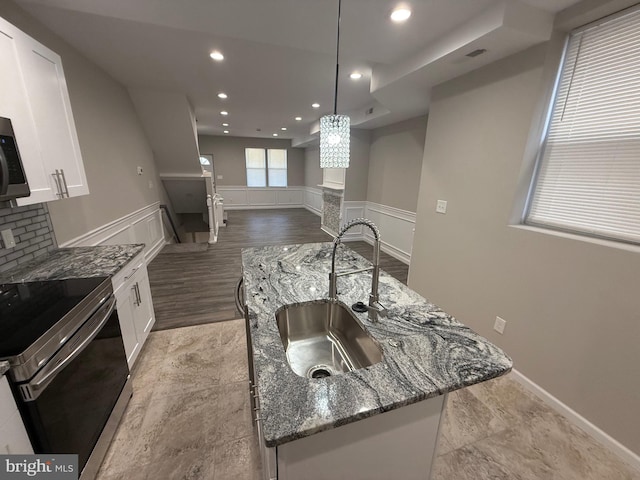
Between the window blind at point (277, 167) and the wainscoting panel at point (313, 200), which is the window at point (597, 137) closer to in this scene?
the wainscoting panel at point (313, 200)

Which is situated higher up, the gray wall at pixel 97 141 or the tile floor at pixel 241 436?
the gray wall at pixel 97 141

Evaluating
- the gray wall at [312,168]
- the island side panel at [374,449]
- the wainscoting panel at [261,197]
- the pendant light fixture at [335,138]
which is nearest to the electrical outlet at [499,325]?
the island side panel at [374,449]

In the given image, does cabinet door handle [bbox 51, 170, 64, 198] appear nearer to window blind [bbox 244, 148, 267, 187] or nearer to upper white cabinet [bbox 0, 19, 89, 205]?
upper white cabinet [bbox 0, 19, 89, 205]

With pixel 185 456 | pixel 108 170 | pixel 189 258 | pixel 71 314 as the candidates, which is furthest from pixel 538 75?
pixel 189 258

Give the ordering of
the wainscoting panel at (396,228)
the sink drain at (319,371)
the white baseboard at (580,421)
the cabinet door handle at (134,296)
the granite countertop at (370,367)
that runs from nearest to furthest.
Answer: the granite countertop at (370,367) → the sink drain at (319,371) → the white baseboard at (580,421) → the cabinet door handle at (134,296) → the wainscoting panel at (396,228)

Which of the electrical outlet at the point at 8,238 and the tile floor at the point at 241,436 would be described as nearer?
the tile floor at the point at 241,436

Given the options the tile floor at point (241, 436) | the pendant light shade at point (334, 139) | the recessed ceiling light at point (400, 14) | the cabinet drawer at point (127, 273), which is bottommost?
the tile floor at point (241, 436)

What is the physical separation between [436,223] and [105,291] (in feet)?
9.12

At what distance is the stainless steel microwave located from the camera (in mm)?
1236

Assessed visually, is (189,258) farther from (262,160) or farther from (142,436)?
(262,160)

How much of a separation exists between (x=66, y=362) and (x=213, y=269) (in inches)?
117

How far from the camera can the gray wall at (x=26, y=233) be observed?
161 centimetres

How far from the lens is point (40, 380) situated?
1007mm

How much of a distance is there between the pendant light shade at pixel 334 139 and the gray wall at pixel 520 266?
Result: 121 centimetres
